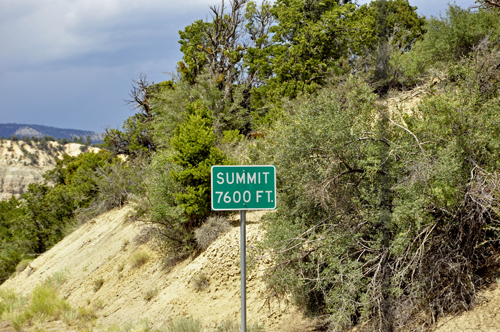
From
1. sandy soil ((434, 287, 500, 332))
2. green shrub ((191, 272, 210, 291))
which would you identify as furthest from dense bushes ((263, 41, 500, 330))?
green shrub ((191, 272, 210, 291))

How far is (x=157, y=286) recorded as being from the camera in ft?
44.1

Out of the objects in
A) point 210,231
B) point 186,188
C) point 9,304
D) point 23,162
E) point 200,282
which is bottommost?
point 9,304

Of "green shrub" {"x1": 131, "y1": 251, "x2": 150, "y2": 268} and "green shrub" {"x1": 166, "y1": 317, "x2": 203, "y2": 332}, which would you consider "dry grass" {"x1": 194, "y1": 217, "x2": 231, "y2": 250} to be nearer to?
"green shrub" {"x1": 131, "y1": 251, "x2": 150, "y2": 268}

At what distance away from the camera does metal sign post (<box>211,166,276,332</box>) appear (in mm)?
4977

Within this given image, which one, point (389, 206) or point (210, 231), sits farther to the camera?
point (210, 231)

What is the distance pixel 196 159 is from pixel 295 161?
6.59 meters

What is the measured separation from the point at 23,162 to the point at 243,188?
132 metres

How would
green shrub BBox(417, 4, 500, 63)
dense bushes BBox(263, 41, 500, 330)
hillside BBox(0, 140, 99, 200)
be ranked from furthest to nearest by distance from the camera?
hillside BBox(0, 140, 99, 200), green shrub BBox(417, 4, 500, 63), dense bushes BBox(263, 41, 500, 330)

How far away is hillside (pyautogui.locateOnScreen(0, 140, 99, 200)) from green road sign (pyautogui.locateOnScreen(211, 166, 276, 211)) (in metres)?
112

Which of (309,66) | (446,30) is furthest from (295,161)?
(309,66)

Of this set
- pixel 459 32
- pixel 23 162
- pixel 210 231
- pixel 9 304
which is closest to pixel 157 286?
pixel 210 231

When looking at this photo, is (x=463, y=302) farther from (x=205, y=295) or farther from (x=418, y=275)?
(x=205, y=295)

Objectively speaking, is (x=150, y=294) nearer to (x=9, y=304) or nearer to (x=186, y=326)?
(x=186, y=326)

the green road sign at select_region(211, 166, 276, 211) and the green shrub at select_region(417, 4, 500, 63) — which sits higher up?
the green shrub at select_region(417, 4, 500, 63)
